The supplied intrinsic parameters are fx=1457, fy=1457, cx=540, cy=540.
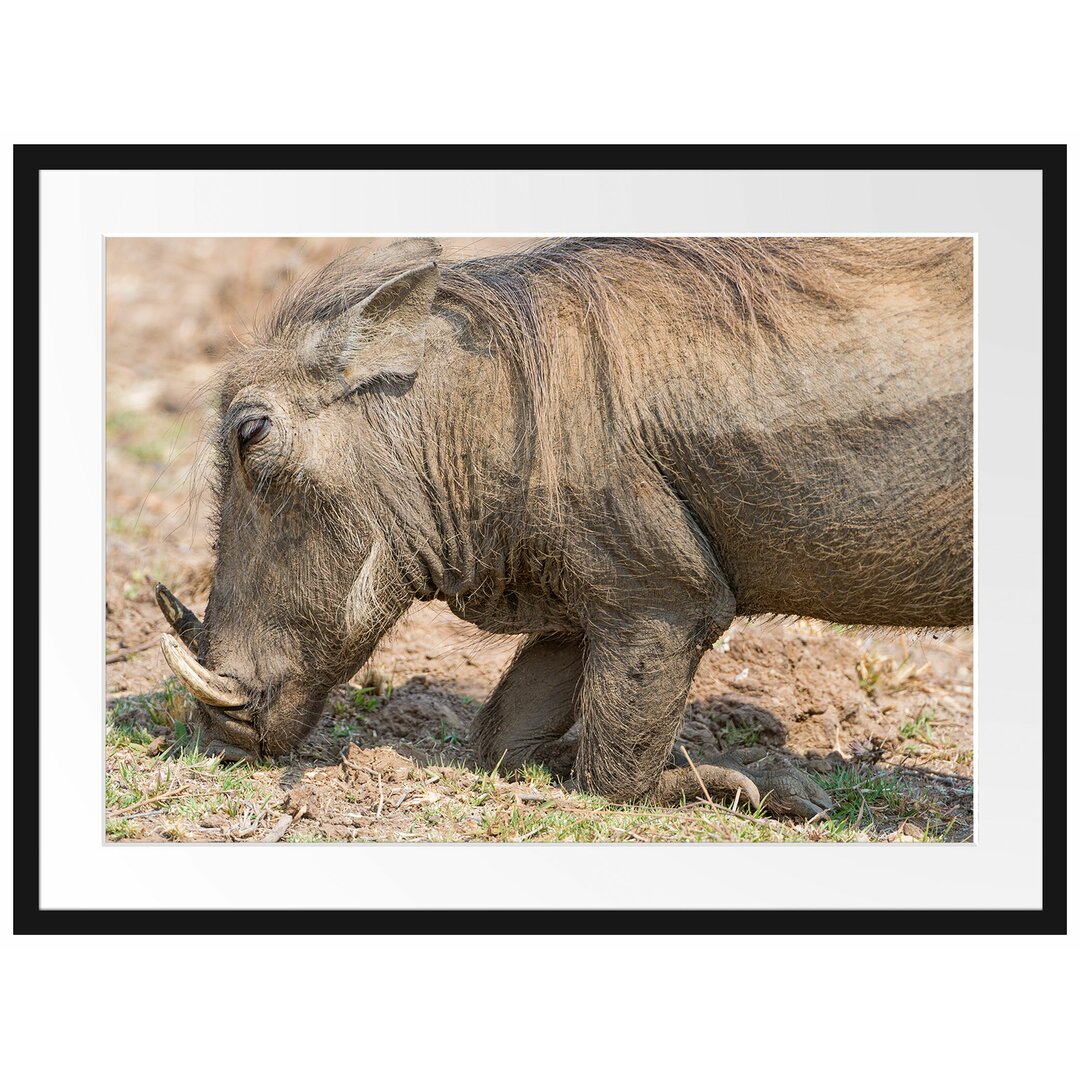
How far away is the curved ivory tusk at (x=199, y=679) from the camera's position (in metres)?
4.62

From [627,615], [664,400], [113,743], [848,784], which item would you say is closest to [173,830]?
[113,743]

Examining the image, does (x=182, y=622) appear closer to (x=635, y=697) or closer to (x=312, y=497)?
(x=312, y=497)

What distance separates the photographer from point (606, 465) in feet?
14.6

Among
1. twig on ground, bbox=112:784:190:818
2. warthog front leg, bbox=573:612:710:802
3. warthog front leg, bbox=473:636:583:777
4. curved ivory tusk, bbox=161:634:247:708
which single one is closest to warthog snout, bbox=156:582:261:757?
curved ivory tusk, bbox=161:634:247:708

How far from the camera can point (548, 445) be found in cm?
446

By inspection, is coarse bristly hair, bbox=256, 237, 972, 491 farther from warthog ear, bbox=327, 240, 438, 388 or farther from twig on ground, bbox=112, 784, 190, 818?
twig on ground, bbox=112, 784, 190, 818

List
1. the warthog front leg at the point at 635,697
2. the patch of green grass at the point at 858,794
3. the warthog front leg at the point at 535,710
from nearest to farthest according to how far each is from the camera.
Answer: the warthog front leg at the point at 635,697
the patch of green grass at the point at 858,794
the warthog front leg at the point at 535,710

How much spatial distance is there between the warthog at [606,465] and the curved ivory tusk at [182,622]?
0.06m

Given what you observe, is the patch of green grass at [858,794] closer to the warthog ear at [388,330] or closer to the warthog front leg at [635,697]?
the warthog front leg at [635,697]

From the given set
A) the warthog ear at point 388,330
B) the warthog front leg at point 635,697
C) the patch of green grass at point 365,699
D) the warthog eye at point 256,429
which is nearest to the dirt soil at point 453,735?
the patch of green grass at point 365,699
